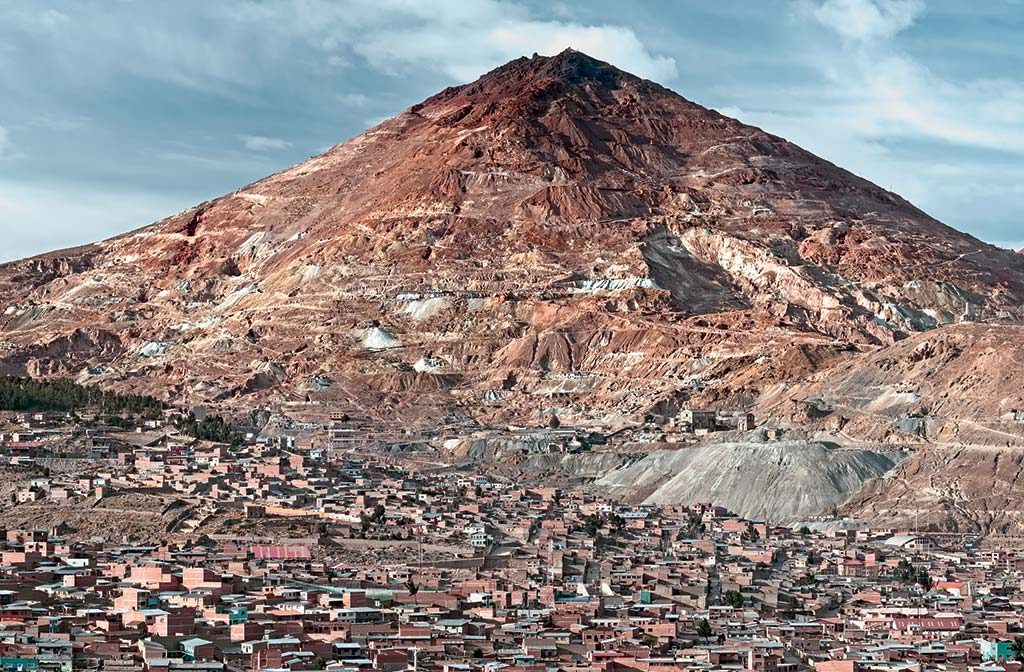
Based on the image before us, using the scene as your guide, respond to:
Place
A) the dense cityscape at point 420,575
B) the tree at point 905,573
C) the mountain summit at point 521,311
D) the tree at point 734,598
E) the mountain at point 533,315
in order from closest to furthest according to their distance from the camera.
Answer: the dense cityscape at point 420,575 → the tree at point 734,598 → the tree at point 905,573 → the mountain at point 533,315 → the mountain summit at point 521,311

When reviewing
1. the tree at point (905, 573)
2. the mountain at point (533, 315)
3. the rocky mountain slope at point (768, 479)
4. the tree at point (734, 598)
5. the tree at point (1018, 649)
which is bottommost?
the tree at point (1018, 649)

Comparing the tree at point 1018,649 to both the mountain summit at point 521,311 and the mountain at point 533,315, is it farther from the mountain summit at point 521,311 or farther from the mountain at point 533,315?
the mountain summit at point 521,311

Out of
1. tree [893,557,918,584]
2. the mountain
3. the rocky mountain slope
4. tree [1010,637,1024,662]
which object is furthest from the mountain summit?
tree [1010,637,1024,662]

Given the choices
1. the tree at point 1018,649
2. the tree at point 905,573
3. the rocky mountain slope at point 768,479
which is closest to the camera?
the tree at point 1018,649

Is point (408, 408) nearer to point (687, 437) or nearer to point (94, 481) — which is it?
point (687, 437)

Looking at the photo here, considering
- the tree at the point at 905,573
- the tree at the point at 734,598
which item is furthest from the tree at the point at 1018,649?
the tree at the point at 905,573

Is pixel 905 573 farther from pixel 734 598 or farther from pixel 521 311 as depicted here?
pixel 521 311

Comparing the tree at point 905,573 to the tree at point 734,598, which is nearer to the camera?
the tree at point 734,598

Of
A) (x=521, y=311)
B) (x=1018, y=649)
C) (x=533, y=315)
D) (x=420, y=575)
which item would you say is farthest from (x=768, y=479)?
(x=521, y=311)

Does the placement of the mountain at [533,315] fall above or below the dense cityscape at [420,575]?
above

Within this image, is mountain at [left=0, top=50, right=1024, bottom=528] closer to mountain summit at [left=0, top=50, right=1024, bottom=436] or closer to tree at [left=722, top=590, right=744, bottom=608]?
mountain summit at [left=0, top=50, right=1024, bottom=436]

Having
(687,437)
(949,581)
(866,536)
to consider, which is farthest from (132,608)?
(687,437)
